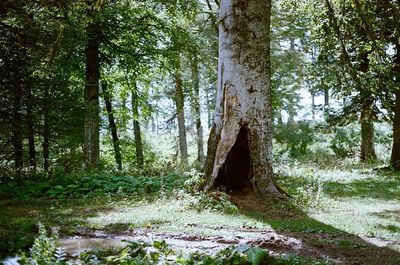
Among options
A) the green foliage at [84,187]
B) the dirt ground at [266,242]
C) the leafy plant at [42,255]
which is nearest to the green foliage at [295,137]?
the green foliage at [84,187]

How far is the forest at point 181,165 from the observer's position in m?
5.49

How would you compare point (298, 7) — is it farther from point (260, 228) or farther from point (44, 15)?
point (260, 228)

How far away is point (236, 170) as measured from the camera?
8.72 m

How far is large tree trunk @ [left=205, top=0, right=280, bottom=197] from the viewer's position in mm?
8344

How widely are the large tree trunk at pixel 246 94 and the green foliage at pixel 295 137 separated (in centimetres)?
1399

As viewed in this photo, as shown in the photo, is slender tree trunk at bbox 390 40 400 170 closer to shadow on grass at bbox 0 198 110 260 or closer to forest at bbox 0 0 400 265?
forest at bbox 0 0 400 265

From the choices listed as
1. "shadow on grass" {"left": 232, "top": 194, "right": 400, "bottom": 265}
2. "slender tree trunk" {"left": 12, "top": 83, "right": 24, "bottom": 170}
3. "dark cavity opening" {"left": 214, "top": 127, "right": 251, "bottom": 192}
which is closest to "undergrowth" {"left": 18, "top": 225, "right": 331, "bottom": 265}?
"shadow on grass" {"left": 232, "top": 194, "right": 400, "bottom": 265}

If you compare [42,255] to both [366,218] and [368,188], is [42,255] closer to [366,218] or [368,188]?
[366,218]

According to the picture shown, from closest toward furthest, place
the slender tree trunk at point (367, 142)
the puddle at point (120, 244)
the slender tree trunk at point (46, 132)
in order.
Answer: the puddle at point (120, 244) < the slender tree trunk at point (46, 132) < the slender tree trunk at point (367, 142)

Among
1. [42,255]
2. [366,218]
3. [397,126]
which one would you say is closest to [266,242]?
[366,218]

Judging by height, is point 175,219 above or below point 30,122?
below

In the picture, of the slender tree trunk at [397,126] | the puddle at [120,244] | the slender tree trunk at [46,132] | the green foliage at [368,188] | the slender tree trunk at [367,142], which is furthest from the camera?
the slender tree trunk at [367,142]

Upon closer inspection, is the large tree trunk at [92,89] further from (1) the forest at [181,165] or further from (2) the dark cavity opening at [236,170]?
(2) the dark cavity opening at [236,170]

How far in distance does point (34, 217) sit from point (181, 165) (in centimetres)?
799
